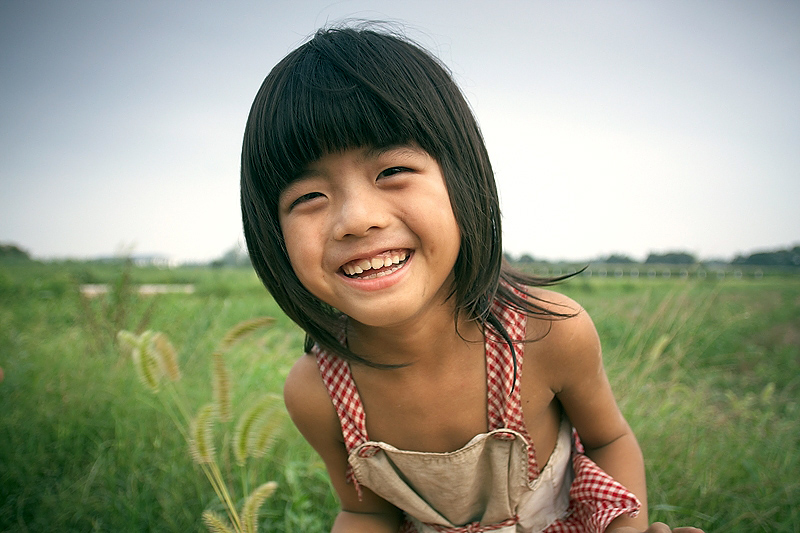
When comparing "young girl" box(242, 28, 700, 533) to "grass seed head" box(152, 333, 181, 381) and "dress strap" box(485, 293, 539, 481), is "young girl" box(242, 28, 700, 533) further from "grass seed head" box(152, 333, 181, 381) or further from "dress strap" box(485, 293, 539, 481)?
"grass seed head" box(152, 333, 181, 381)

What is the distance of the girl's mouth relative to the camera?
972mm

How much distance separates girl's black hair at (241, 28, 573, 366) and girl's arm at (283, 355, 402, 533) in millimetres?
141

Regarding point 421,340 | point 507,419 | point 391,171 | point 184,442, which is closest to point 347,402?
point 421,340

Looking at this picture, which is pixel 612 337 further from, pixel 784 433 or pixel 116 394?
pixel 116 394

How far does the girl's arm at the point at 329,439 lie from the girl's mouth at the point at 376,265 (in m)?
0.46

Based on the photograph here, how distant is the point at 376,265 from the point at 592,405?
2.46 feet

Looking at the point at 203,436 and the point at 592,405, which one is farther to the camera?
the point at 592,405

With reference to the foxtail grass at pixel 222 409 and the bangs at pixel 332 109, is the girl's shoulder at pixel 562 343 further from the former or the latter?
the foxtail grass at pixel 222 409

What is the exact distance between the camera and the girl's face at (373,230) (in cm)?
95

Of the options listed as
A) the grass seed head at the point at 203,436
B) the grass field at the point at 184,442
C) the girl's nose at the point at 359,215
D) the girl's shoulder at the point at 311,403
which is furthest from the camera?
the grass field at the point at 184,442

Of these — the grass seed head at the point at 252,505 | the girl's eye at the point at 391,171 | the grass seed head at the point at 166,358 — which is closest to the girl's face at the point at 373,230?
the girl's eye at the point at 391,171

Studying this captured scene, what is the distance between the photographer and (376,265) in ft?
3.19

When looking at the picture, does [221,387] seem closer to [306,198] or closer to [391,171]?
[306,198]

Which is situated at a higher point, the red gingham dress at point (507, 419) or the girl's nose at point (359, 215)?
the girl's nose at point (359, 215)
